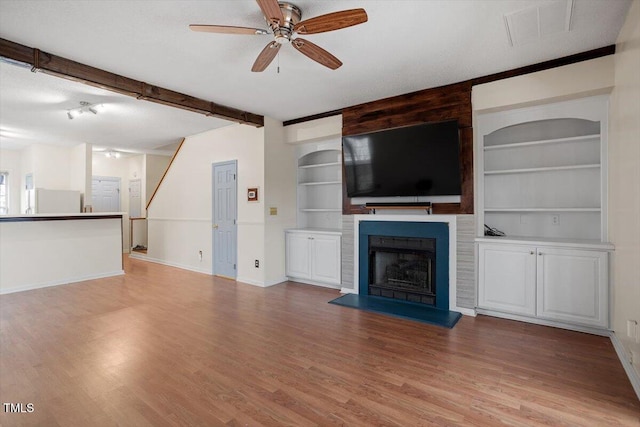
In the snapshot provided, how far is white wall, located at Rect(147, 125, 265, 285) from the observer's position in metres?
5.09

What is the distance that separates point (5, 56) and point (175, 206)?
4140 millimetres

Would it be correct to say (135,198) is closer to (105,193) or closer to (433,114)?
(105,193)

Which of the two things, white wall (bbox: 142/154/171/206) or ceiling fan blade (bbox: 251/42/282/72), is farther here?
white wall (bbox: 142/154/171/206)

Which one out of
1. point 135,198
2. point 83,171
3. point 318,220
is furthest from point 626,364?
point 135,198

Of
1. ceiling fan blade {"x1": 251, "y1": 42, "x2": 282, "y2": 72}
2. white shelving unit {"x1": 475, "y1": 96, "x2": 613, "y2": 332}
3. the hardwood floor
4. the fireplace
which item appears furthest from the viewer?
the fireplace

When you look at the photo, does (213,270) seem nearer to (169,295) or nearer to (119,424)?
(169,295)

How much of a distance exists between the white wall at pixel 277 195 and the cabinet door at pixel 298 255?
0.11 m

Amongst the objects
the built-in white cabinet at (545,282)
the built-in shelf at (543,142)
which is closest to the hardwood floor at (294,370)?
the built-in white cabinet at (545,282)

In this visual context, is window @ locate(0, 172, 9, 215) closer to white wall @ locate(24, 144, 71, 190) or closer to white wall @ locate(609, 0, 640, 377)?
white wall @ locate(24, 144, 71, 190)

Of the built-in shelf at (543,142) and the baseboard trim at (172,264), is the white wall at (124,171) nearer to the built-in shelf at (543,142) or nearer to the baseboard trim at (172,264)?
the baseboard trim at (172,264)

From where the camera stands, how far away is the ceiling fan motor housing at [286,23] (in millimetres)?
2180

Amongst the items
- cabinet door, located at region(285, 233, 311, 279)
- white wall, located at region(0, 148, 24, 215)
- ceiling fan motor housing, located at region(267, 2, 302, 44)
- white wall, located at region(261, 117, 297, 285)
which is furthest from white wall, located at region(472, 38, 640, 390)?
white wall, located at region(0, 148, 24, 215)

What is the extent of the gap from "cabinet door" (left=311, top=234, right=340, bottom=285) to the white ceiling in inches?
81.1

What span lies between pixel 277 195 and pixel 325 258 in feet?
4.45
